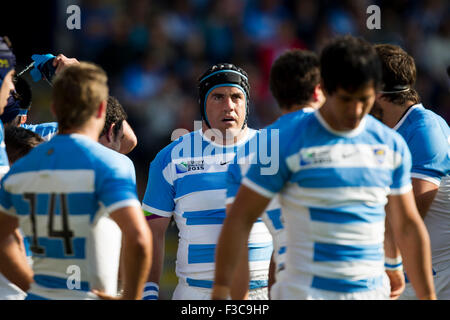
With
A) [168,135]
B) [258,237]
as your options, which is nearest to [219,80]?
[258,237]

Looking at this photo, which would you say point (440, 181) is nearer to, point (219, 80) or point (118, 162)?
point (219, 80)

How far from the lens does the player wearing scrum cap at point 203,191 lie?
15.2 feet

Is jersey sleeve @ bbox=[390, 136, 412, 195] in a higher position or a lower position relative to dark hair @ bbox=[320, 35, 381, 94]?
lower

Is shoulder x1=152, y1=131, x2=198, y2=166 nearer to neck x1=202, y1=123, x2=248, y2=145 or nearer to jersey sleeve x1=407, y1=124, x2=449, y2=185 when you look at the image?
neck x1=202, y1=123, x2=248, y2=145

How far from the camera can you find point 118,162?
11.0 feet

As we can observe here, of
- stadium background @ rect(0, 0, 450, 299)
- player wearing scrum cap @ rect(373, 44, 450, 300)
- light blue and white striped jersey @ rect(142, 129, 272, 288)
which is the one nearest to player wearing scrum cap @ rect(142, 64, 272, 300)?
light blue and white striped jersey @ rect(142, 129, 272, 288)

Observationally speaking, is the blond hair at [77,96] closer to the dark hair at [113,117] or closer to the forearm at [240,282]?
the forearm at [240,282]

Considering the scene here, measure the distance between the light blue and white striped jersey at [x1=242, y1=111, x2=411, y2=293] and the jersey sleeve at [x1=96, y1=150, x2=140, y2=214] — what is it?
57 centimetres

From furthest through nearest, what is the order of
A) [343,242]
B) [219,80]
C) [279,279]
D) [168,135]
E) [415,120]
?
[168,135], [219,80], [415,120], [279,279], [343,242]

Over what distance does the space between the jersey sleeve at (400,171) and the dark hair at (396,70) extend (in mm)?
1173

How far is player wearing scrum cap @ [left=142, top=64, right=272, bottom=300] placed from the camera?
462 cm

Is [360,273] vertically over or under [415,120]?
under
